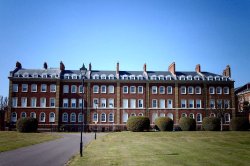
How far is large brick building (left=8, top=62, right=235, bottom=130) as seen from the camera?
2520 inches

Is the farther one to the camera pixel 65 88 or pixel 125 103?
pixel 125 103

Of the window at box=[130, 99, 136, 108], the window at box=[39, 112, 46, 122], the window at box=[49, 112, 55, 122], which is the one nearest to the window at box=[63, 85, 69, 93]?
the window at box=[49, 112, 55, 122]

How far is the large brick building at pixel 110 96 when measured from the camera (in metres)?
64.0

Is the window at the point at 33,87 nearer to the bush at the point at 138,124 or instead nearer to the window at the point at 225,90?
the bush at the point at 138,124

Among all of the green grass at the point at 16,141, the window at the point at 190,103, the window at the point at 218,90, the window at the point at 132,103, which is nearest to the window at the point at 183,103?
the window at the point at 190,103

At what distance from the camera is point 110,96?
65500 millimetres

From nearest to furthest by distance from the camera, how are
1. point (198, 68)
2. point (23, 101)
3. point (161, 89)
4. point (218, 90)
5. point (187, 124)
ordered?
point (187, 124) < point (23, 101) < point (161, 89) < point (218, 90) < point (198, 68)

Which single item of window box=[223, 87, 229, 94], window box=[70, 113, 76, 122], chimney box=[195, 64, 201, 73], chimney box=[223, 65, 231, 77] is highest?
chimney box=[195, 64, 201, 73]

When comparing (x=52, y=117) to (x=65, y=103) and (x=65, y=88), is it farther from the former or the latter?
(x=65, y=88)

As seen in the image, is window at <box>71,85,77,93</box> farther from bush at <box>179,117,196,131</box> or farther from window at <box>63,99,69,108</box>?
bush at <box>179,117,196,131</box>

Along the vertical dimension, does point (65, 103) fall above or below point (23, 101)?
below

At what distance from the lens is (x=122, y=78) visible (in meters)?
66.7

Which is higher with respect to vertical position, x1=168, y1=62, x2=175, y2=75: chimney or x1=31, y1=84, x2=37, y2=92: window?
x1=168, y1=62, x2=175, y2=75: chimney

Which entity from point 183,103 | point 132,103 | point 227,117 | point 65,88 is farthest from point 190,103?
point 65,88
